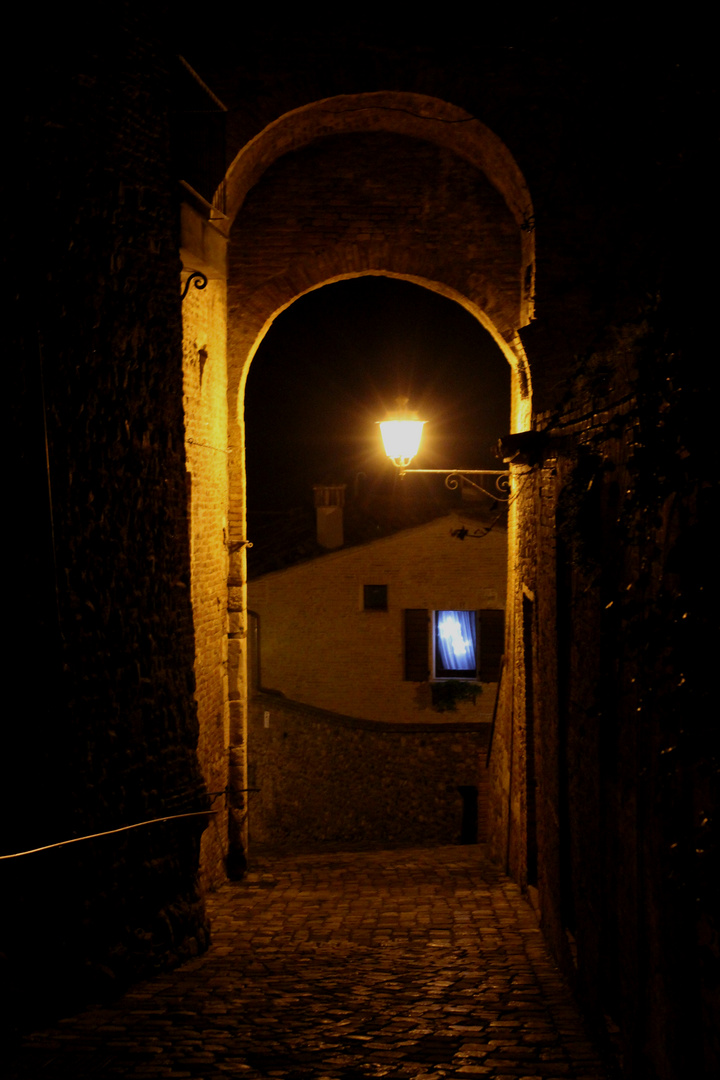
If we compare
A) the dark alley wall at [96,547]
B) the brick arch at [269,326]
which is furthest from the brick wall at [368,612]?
the dark alley wall at [96,547]

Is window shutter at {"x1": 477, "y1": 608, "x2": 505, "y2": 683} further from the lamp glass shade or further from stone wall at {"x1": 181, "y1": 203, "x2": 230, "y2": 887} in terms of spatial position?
stone wall at {"x1": 181, "y1": 203, "x2": 230, "y2": 887}

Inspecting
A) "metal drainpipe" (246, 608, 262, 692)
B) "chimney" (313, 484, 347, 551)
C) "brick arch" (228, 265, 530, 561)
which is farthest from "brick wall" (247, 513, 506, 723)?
"brick arch" (228, 265, 530, 561)

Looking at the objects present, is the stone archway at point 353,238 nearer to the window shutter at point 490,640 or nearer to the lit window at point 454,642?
the window shutter at point 490,640

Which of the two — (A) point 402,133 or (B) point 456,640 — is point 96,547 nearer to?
(A) point 402,133

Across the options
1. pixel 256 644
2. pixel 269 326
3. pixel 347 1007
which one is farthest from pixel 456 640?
pixel 347 1007

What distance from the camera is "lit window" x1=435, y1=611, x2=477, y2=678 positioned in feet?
56.4

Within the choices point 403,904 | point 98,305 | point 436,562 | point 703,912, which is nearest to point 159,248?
point 98,305

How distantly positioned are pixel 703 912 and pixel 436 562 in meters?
14.4

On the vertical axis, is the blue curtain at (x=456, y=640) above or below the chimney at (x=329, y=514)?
below

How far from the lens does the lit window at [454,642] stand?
56.4 feet

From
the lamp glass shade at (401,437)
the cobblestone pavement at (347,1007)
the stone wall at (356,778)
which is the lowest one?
the stone wall at (356,778)

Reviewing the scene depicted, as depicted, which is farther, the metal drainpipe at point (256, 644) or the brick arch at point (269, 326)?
the metal drainpipe at point (256, 644)

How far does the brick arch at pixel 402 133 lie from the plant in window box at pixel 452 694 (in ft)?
30.2

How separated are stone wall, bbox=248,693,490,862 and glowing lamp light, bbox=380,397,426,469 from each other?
328 inches
